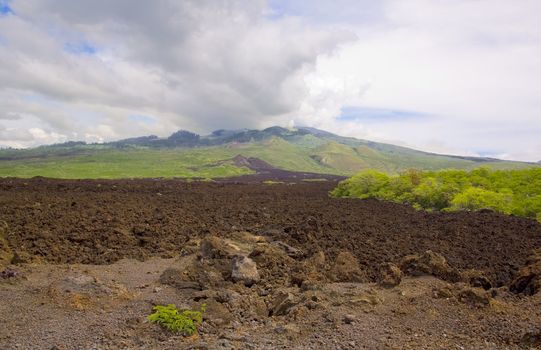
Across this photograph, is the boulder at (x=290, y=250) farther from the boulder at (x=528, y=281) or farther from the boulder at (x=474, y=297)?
the boulder at (x=528, y=281)

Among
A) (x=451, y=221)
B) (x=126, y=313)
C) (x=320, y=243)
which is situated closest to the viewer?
(x=126, y=313)

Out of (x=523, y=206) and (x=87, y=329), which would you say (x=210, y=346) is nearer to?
(x=87, y=329)

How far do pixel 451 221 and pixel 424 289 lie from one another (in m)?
14.6

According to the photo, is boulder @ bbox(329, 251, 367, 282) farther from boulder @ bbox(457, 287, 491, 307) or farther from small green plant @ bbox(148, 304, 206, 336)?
small green plant @ bbox(148, 304, 206, 336)

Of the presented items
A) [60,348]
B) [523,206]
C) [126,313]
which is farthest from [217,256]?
[523,206]

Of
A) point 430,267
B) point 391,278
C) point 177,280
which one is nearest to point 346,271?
point 391,278

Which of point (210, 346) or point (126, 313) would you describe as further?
point (126, 313)

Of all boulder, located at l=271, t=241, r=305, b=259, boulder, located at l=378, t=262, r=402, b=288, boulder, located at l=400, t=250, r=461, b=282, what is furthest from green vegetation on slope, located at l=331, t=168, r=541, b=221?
boulder, located at l=378, t=262, r=402, b=288

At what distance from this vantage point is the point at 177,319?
9.48 m

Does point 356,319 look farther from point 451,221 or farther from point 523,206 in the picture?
point 523,206

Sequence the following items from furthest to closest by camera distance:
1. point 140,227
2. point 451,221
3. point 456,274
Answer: point 451,221 → point 140,227 → point 456,274

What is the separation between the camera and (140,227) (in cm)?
1962

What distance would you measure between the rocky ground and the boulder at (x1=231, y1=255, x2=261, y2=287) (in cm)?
Answer: 3

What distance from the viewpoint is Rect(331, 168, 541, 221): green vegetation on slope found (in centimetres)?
3103
